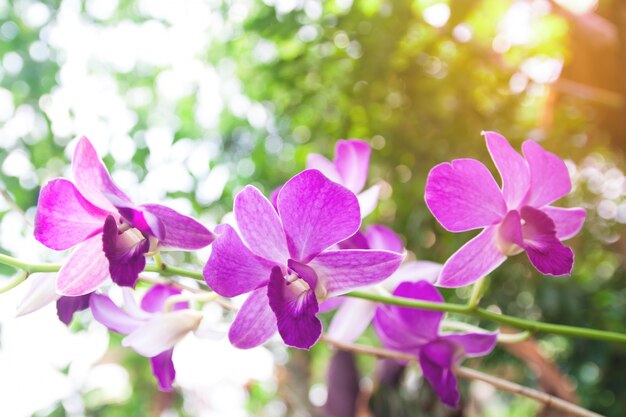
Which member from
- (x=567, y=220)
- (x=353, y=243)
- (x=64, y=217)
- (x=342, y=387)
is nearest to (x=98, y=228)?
(x=64, y=217)

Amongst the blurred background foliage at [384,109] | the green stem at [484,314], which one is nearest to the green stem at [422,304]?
the green stem at [484,314]

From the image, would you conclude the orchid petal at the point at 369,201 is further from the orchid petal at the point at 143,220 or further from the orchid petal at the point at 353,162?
the orchid petal at the point at 143,220

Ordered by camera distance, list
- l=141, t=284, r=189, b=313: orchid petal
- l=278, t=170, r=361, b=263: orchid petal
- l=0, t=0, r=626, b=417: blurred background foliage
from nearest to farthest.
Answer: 1. l=278, t=170, r=361, b=263: orchid petal
2. l=141, t=284, r=189, b=313: orchid petal
3. l=0, t=0, r=626, b=417: blurred background foliage

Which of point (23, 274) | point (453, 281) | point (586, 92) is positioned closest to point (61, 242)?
point (23, 274)

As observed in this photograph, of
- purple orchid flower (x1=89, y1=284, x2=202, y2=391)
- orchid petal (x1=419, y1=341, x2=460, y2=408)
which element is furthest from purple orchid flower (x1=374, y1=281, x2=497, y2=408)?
purple orchid flower (x1=89, y1=284, x2=202, y2=391)

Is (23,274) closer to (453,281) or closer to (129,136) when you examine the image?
(453,281)

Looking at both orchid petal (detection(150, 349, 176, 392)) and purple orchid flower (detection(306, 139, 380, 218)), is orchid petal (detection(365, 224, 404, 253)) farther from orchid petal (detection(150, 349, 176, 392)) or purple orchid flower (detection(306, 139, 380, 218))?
orchid petal (detection(150, 349, 176, 392))
